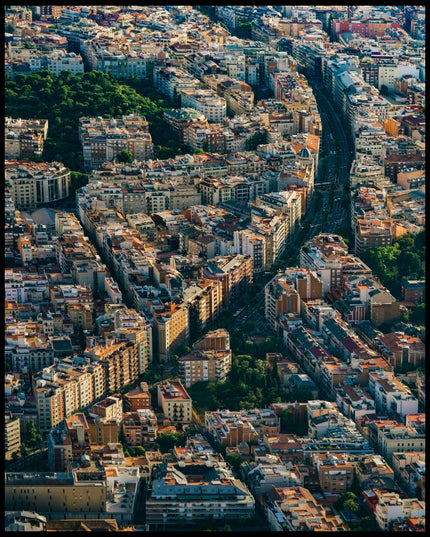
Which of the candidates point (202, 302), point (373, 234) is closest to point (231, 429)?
point (202, 302)

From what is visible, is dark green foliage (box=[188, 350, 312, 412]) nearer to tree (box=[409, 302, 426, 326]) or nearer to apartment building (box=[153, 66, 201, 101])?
tree (box=[409, 302, 426, 326])

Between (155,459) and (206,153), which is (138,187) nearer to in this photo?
(206,153)

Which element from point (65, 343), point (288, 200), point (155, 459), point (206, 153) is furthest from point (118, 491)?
point (206, 153)

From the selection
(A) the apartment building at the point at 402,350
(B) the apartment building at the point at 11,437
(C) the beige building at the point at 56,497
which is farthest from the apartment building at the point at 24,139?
(C) the beige building at the point at 56,497

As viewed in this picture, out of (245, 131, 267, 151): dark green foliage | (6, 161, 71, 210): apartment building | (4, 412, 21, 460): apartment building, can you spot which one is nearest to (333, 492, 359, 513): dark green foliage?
(4, 412, 21, 460): apartment building

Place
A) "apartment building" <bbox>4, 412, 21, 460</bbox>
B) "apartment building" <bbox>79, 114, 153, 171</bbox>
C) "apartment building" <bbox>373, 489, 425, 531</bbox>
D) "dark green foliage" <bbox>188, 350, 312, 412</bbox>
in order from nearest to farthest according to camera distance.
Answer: "apartment building" <bbox>373, 489, 425, 531</bbox>
"apartment building" <bbox>4, 412, 21, 460</bbox>
"dark green foliage" <bbox>188, 350, 312, 412</bbox>
"apartment building" <bbox>79, 114, 153, 171</bbox>

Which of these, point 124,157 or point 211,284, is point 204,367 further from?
point 124,157

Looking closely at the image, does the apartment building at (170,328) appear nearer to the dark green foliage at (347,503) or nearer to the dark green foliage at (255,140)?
the dark green foliage at (347,503)
